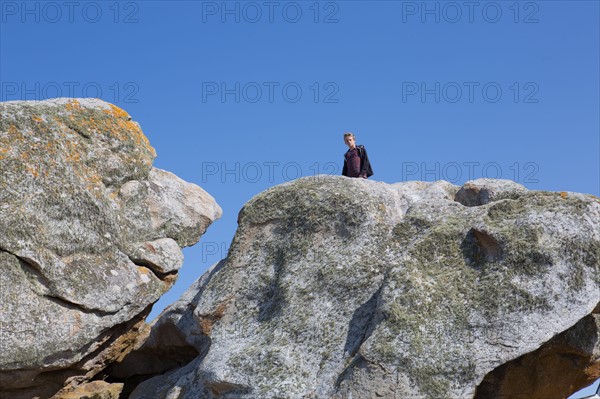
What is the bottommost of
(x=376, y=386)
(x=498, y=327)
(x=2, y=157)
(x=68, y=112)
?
(x=376, y=386)

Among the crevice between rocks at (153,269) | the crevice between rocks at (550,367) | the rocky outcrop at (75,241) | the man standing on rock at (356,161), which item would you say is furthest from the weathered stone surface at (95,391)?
the crevice between rocks at (550,367)

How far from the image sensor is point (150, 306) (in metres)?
16.3

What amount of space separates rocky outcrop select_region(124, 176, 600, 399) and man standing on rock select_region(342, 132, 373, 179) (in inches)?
100

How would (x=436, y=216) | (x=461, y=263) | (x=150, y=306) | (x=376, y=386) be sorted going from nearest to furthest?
(x=376, y=386) < (x=461, y=263) < (x=436, y=216) < (x=150, y=306)

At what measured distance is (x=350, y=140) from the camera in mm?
18359

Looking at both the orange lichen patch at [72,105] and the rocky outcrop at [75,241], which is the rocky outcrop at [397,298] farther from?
the orange lichen patch at [72,105]

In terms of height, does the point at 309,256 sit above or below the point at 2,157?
below

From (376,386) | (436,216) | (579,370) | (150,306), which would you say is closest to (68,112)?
(150,306)

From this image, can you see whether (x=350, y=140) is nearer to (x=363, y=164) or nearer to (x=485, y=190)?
(x=363, y=164)

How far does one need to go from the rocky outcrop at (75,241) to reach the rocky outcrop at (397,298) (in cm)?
166

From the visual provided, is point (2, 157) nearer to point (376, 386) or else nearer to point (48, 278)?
point (48, 278)

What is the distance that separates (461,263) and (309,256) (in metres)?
2.81

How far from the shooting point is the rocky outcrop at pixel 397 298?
38.2 ft

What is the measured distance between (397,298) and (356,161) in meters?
6.27
